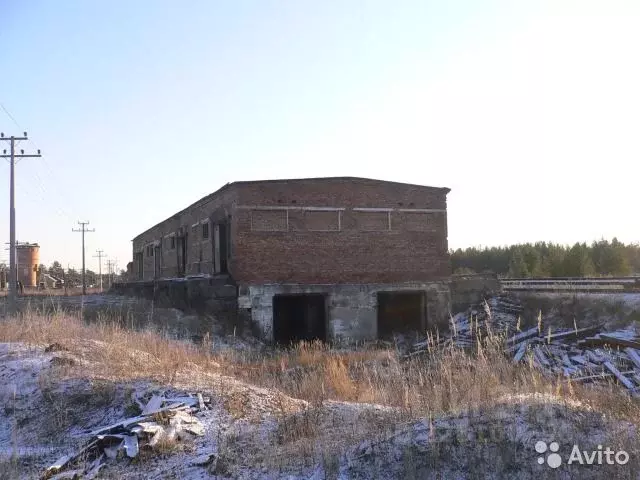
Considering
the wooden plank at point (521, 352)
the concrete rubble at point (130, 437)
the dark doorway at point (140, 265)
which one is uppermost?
the dark doorway at point (140, 265)

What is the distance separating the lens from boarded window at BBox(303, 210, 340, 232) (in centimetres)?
2517

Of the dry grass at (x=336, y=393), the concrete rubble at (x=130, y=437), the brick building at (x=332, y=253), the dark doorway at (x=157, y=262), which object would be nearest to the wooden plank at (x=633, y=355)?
the dry grass at (x=336, y=393)

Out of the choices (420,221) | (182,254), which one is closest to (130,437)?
(420,221)

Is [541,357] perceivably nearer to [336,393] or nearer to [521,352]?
[521,352]

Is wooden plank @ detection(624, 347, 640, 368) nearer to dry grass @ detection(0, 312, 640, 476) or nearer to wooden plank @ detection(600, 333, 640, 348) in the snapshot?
wooden plank @ detection(600, 333, 640, 348)

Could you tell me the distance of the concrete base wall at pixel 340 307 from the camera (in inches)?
949

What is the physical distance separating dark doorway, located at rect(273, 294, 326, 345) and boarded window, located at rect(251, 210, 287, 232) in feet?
11.3

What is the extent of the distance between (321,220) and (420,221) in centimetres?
460

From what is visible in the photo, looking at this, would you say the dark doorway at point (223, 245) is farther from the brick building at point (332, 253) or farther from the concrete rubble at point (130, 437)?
the concrete rubble at point (130, 437)

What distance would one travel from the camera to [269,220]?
24.7 meters

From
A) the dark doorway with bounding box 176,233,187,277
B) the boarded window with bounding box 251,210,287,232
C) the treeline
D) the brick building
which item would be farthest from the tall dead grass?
the treeline

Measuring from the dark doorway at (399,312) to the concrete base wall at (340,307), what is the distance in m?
1.16

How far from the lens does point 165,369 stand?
8.78 metres

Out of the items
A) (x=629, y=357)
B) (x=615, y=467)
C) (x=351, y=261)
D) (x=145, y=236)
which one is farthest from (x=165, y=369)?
(x=145, y=236)
